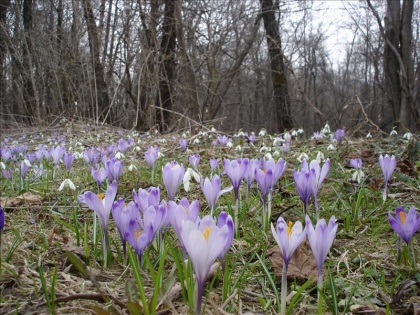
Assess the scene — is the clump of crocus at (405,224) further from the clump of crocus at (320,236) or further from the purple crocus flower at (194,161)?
the purple crocus flower at (194,161)

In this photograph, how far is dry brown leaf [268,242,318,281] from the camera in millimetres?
1431

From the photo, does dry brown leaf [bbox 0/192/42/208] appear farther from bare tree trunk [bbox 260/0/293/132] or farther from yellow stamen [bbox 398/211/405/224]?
bare tree trunk [bbox 260/0/293/132]

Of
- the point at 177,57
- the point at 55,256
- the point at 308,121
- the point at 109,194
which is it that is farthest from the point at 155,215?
the point at 308,121

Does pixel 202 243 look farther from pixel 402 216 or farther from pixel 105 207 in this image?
pixel 402 216

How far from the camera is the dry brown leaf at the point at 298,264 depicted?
1.43 m

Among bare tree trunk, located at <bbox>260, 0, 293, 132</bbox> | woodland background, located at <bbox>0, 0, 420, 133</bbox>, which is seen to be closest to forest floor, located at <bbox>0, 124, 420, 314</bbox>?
woodland background, located at <bbox>0, 0, 420, 133</bbox>

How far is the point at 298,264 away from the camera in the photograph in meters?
1.50

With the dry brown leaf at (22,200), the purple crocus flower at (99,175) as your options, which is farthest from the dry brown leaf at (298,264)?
the dry brown leaf at (22,200)

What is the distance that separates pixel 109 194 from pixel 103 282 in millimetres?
284

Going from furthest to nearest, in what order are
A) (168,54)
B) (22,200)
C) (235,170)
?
1. (168,54)
2. (22,200)
3. (235,170)

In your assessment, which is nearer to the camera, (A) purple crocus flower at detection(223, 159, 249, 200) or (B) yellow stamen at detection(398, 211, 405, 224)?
(B) yellow stamen at detection(398, 211, 405, 224)

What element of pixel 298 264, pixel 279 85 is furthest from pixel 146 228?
pixel 279 85

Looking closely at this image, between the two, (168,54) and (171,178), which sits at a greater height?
(168,54)

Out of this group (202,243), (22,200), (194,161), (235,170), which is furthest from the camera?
(194,161)
